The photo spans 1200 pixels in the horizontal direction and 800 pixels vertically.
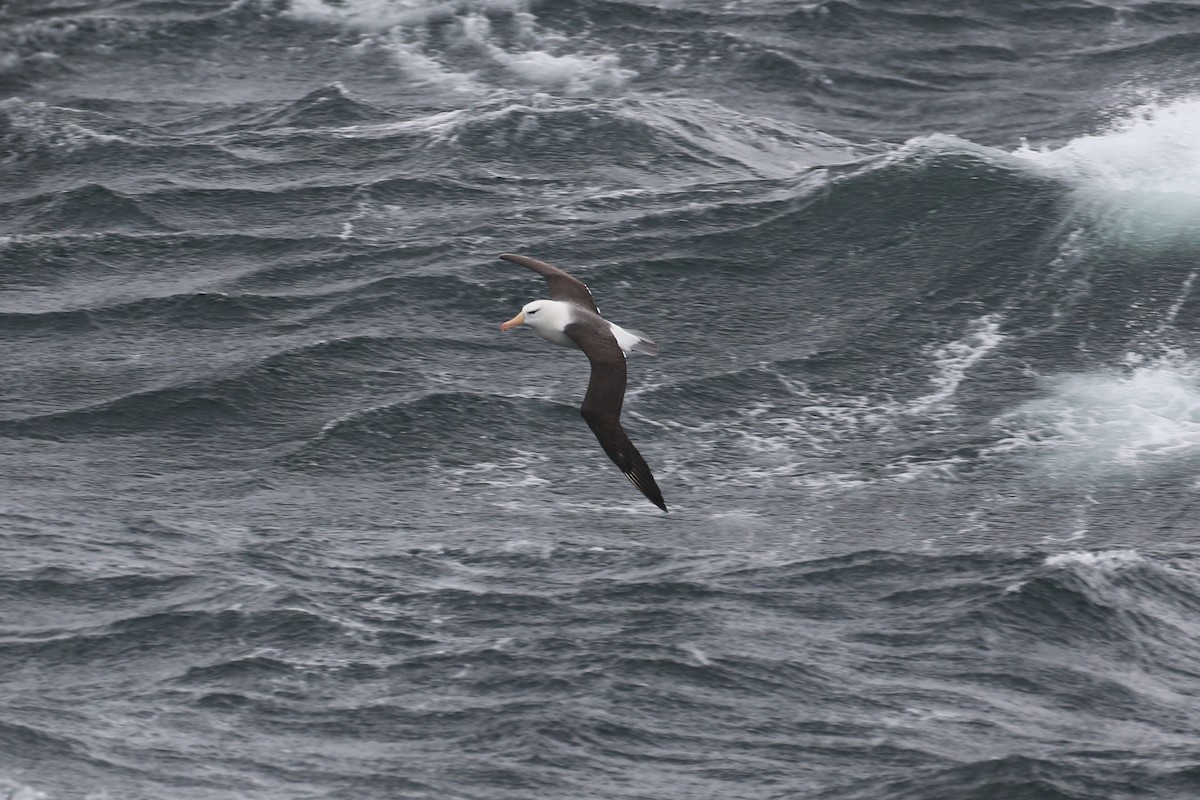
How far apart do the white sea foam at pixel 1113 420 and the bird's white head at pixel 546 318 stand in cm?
773

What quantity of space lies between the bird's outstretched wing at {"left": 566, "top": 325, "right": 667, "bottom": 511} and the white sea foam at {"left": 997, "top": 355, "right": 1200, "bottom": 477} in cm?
811

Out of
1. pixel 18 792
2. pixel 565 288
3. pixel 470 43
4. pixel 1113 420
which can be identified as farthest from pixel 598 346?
pixel 470 43

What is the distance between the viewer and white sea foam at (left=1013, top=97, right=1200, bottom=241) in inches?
1485

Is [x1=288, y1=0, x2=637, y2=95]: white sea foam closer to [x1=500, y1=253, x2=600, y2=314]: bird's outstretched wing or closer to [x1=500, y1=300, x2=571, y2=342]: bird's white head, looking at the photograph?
[x1=500, y1=253, x2=600, y2=314]: bird's outstretched wing

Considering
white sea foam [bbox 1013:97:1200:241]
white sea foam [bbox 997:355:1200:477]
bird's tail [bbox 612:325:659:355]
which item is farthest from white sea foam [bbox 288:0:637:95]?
bird's tail [bbox 612:325:659:355]

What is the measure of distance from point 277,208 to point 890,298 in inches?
462

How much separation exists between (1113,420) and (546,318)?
9.79 m

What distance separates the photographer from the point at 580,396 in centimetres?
3164

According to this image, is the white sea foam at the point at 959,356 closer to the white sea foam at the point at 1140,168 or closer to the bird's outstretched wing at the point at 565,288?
the white sea foam at the point at 1140,168

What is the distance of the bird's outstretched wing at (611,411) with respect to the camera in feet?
73.9

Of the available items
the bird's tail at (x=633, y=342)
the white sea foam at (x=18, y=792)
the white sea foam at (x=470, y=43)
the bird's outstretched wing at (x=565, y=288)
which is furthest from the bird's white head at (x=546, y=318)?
the white sea foam at (x=470, y=43)

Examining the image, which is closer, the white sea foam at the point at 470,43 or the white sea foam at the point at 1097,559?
the white sea foam at the point at 1097,559

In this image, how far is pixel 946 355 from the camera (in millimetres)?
33469

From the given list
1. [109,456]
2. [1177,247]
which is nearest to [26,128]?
[109,456]
